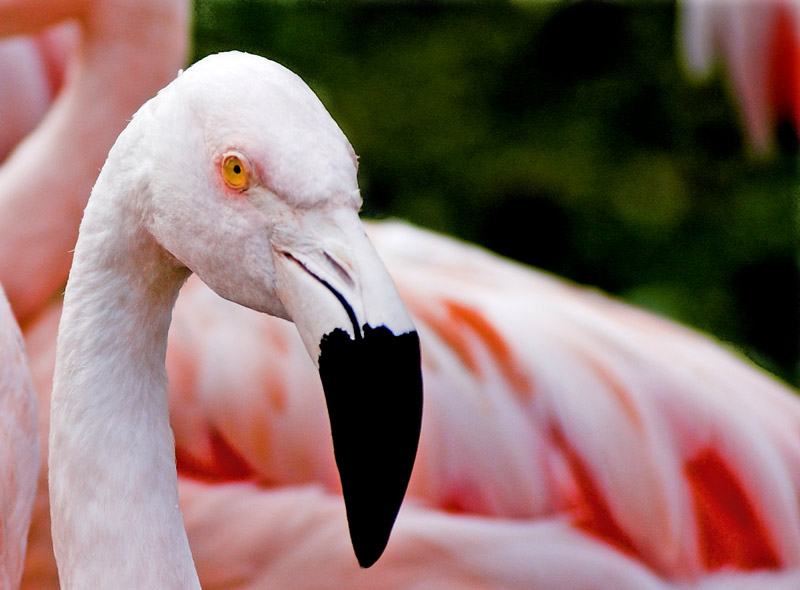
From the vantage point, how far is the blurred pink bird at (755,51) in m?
3.74

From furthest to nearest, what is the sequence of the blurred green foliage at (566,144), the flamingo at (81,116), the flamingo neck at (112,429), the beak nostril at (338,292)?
1. the blurred green foliage at (566,144)
2. the flamingo at (81,116)
3. the flamingo neck at (112,429)
4. the beak nostril at (338,292)

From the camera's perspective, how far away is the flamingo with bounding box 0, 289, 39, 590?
1.32m

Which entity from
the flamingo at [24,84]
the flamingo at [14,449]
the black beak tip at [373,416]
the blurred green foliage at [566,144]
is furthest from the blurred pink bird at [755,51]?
the black beak tip at [373,416]

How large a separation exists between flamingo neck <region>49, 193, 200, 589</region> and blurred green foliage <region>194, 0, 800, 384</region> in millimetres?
3388

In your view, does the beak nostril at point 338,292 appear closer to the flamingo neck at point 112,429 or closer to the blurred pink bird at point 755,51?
the flamingo neck at point 112,429

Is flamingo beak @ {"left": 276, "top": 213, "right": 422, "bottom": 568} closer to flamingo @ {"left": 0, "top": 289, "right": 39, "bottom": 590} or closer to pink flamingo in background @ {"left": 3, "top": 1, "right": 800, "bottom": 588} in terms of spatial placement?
flamingo @ {"left": 0, "top": 289, "right": 39, "bottom": 590}

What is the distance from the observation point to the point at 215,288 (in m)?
1.10

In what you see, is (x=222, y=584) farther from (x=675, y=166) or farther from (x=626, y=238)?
(x=675, y=166)

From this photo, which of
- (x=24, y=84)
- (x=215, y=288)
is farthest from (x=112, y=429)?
(x=24, y=84)

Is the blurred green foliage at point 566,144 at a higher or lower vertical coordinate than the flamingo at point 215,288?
lower

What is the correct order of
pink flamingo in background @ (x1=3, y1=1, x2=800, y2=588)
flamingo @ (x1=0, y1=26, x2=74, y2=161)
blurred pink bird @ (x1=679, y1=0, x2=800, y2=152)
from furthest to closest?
1. blurred pink bird @ (x1=679, y1=0, x2=800, y2=152)
2. flamingo @ (x1=0, y1=26, x2=74, y2=161)
3. pink flamingo in background @ (x1=3, y1=1, x2=800, y2=588)

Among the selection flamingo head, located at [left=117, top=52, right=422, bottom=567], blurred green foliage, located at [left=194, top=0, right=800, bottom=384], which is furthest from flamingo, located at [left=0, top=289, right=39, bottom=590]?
blurred green foliage, located at [left=194, top=0, right=800, bottom=384]

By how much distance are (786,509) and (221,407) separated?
1.15 metres

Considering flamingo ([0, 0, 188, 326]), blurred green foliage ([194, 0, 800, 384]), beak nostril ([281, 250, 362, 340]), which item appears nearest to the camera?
beak nostril ([281, 250, 362, 340])
